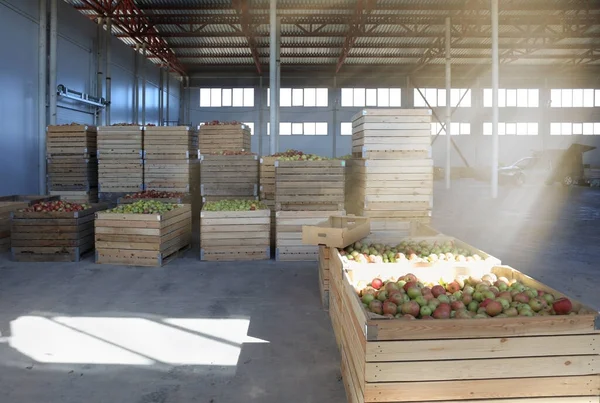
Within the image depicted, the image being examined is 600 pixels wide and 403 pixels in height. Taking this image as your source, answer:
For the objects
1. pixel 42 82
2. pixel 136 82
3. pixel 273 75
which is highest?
pixel 136 82

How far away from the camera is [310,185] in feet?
29.3

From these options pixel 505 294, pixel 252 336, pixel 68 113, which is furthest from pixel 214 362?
pixel 68 113

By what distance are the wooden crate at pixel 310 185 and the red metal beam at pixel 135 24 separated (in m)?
11.8

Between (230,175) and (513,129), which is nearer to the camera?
(230,175)

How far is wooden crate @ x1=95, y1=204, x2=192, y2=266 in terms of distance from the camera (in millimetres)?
8148

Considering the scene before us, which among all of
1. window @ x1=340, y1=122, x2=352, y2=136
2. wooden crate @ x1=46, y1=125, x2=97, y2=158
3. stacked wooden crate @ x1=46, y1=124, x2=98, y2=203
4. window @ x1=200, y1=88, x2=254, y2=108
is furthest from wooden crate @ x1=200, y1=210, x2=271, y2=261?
window @ x1=200, y1=88, x2=254, y2=108

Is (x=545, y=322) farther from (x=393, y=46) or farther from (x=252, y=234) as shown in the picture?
(x=393, y=46)

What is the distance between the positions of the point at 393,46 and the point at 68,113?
621 inches

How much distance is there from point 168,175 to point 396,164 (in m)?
5.81

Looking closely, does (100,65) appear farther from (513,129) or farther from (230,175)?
(513,129)

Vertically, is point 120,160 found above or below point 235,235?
above

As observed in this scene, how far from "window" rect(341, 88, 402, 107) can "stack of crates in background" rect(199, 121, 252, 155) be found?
19.1 metres

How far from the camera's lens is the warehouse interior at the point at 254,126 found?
14.1 feet

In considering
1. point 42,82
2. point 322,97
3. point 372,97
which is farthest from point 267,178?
point 372,97
